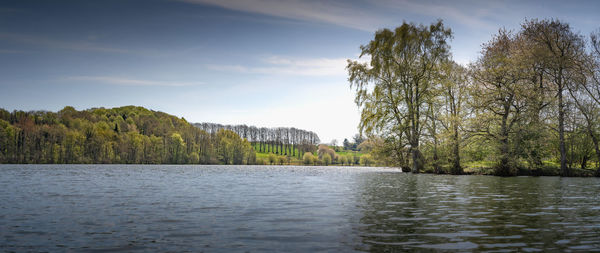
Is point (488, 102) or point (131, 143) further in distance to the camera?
point (131, 143)

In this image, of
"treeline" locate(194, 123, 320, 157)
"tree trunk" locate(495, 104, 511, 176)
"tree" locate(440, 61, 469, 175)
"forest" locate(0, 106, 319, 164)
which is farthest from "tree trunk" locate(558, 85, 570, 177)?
"treeline" locate(194, 123, 320, 157)

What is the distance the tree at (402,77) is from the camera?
40438mm

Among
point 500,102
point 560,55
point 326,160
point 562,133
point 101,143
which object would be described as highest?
point 560,55

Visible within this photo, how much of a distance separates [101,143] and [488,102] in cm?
12170

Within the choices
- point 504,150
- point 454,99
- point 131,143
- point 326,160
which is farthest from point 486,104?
point 131,143

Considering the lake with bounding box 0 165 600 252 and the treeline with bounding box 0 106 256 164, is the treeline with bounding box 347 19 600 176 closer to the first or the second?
the lake with bounding box 0 165 600 252

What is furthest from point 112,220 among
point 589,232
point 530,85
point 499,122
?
point 530,85

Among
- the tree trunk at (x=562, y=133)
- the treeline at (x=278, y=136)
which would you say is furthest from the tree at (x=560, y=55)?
the treeline at (x=278, y=136)

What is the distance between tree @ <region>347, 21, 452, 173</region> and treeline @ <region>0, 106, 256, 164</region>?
107035 mm

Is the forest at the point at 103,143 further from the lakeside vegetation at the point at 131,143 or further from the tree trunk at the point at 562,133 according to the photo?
the tree trunk at the point at 562,133

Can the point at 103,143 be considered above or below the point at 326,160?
above

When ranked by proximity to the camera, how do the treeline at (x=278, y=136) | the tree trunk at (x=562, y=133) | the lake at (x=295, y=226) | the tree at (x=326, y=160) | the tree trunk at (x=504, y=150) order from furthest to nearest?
the treeline at (x=278, y=136) → the tree at (x=326, y=160) → the tree trunk at (x=504, y=150) → the tree trunk at (x=562, y=133) → the lake at (x=295, y=226)

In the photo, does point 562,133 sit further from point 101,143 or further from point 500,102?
point 101,143

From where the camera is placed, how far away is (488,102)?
35.2 metres
